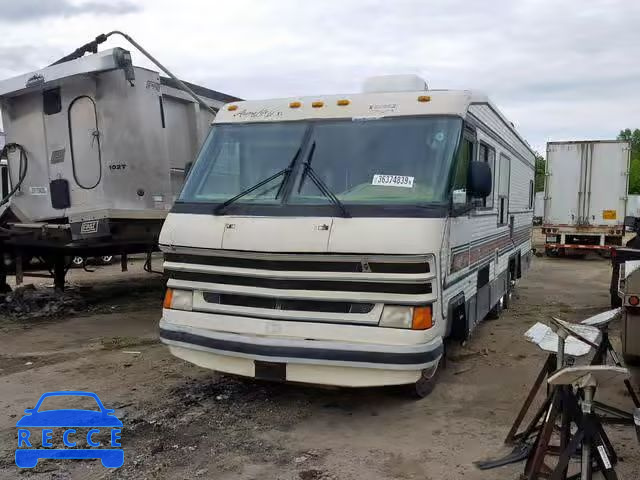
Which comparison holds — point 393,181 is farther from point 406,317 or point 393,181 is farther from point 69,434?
point 69,434

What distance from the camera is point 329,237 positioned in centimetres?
430

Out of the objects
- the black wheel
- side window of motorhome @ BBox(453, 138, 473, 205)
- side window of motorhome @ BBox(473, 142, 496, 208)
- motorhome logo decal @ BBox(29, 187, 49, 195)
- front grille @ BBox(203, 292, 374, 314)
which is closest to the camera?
front grille @ BBox(203, 292, 374, 314)

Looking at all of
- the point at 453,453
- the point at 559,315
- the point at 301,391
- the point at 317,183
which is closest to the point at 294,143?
the point at 317,183

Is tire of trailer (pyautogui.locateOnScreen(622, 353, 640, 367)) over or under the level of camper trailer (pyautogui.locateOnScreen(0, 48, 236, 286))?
under

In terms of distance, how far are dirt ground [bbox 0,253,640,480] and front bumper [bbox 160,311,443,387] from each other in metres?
0.45

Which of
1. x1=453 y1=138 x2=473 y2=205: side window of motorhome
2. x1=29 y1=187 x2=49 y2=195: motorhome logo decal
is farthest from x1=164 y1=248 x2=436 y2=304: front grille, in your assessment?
x1=29 y1=187 x2=49 y2=195: motorhome logo decal

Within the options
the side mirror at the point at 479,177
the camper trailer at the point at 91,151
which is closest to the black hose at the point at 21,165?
Result: the camper trailer at the point at 91,151

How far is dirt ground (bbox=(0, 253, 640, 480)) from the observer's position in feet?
12.7

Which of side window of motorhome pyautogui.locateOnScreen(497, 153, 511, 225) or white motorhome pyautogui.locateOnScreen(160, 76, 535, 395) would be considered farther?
side window of motorhome pyautogui.locateOnScreen(497, 153, 511, 225)

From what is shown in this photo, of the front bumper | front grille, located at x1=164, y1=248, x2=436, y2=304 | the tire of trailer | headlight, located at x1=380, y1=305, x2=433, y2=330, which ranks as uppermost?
front grille, located at x1=164, y1=248, x2=436, y2=304

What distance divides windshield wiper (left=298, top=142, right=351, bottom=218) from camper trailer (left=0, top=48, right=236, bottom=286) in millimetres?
3680

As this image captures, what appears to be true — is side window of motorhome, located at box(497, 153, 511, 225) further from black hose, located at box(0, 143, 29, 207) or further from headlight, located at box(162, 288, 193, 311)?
black hose, located at box(0, 143, 29, 207)

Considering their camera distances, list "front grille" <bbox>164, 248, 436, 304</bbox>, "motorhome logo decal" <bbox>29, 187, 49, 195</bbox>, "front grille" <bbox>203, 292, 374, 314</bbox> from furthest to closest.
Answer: "motorhome logo decal" <bbox>29, 187, 49, 195</bbox> < "front grille" <bbox>203, 292, 374, 314</bbox> < "front grille" <bbox>164, 248, 436, 304</bbox>

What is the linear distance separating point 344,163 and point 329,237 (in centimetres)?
78
